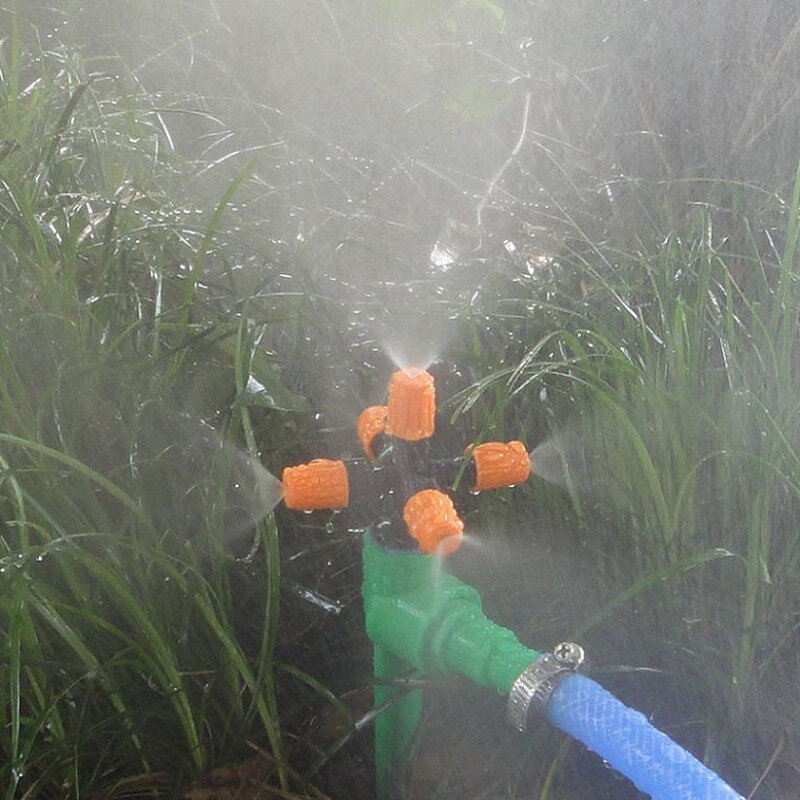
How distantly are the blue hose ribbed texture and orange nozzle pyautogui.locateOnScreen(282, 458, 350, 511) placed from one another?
0.12 meters

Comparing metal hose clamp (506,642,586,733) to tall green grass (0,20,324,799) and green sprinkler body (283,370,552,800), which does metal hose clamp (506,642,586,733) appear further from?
tall green grass (0,20,324,799)

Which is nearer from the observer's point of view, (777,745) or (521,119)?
(777,745)

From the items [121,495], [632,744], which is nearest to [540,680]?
[632,744]

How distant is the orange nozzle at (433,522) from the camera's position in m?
0.36

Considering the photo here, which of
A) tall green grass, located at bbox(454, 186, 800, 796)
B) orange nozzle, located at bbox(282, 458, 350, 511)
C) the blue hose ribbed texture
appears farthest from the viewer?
tall green grass, located at bbox(454, 186, 800, 796)

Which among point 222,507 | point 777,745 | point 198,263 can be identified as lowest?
point 777,745

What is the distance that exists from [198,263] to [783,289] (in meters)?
A: 0.32

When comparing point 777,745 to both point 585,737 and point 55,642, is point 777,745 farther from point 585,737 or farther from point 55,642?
point 55,642

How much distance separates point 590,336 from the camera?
0.56 metres

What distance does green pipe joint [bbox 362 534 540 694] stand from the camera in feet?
1.18

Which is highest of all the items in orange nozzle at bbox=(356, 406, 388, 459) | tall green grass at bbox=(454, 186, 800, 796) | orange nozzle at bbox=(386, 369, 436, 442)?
orange nozzle at bbox=(386, 369, 436, 442)

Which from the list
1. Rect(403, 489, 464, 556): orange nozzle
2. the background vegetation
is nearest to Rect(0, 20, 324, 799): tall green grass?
the background vegetation

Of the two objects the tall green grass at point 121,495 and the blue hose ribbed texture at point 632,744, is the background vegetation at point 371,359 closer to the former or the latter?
the tall green grass at point 121,495

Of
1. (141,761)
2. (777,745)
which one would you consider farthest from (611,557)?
(141,761)
